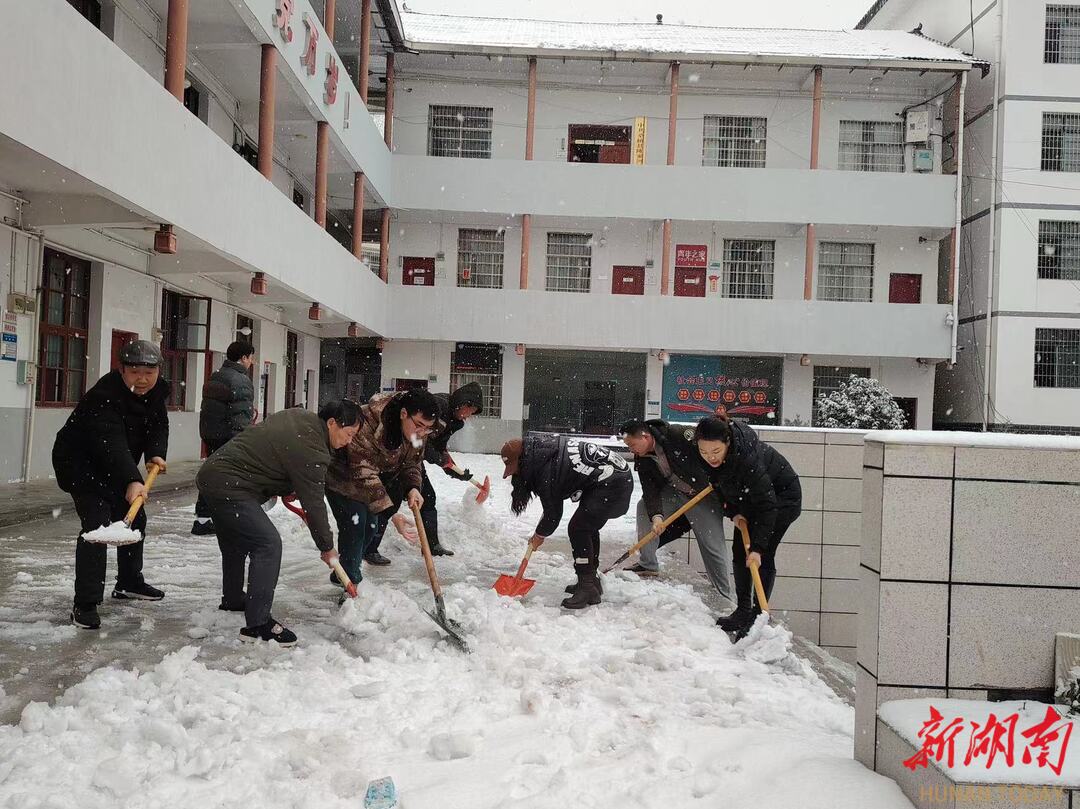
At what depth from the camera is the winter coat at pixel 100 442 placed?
4316mm

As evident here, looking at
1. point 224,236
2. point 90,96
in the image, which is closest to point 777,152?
point 224,236

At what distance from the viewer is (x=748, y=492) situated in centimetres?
484

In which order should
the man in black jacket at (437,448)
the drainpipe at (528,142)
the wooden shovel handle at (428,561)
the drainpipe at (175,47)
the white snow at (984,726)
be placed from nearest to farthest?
the white snow at (984,726) < the wooden shovel handle at (428,561) < the man in black jacket at (437,448) < the drainpipe at (175,47) < the drainpipe at (528,142)

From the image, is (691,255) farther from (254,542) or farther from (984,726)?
(984,726)

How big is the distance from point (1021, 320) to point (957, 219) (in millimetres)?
2803

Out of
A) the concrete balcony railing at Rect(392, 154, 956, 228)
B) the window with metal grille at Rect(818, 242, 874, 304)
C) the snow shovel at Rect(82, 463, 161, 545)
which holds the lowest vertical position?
the snow shovel at Rect(82, 463, 161, 545)

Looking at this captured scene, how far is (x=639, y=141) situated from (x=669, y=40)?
2.77 m

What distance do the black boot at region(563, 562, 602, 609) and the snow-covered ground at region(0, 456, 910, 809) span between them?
11 centimetres

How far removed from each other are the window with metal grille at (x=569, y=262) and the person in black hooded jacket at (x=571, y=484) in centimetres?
1478

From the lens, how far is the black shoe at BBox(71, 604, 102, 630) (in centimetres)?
427

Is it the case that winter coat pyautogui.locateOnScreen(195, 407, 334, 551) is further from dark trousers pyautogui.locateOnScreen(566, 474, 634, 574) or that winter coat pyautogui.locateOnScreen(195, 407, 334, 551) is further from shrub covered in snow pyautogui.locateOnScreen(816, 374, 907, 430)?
shrub covered in snow pyautogui.locateOnScreen(816, 374, 907, 430)

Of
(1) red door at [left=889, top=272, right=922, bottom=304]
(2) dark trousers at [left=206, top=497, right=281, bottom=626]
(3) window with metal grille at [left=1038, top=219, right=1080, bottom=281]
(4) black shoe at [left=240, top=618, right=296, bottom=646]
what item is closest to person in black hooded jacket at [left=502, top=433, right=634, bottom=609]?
(2) dark trousers at [left=206, top=497, right=281, bottom=626]

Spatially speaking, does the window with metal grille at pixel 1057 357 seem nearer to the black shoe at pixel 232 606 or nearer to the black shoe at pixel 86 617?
the black shoe at pixel 232 606

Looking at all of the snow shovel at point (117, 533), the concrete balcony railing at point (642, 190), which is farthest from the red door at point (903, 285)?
the snow shovel at point (117, 533)
